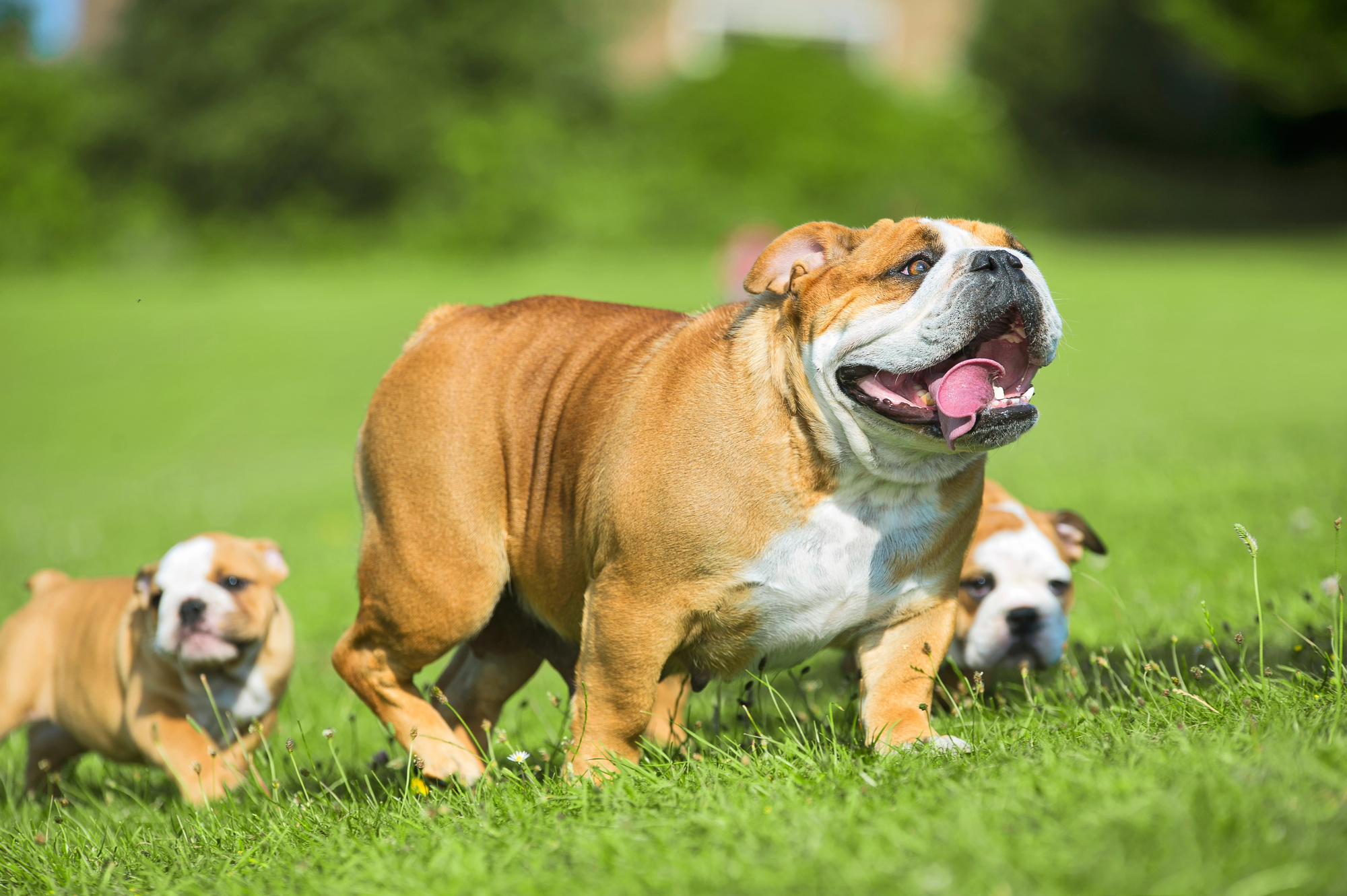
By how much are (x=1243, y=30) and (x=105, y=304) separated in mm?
26977

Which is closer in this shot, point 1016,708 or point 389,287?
point 1016,708

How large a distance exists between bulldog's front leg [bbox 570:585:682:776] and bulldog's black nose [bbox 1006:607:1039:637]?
55.8 inches

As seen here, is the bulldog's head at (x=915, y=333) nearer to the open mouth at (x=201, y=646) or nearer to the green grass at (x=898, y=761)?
the green grass at (x=898, y=761)

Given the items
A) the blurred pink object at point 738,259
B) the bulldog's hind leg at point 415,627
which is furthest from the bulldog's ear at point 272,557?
the blurred pink object at point 738,259

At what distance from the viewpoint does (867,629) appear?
3.60 m

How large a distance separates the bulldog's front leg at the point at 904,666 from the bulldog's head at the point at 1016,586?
29.5 inches

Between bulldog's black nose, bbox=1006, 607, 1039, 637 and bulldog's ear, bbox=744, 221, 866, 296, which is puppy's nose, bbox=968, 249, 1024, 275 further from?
bulldog's black nose, bbox=1006, 607, 1039, 637

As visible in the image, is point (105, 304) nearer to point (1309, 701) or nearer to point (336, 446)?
point (336, 446)

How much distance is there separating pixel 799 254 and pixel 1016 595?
5.23ft

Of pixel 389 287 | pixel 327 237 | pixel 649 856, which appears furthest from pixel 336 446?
pixel 327 237

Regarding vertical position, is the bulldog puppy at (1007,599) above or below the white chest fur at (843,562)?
below

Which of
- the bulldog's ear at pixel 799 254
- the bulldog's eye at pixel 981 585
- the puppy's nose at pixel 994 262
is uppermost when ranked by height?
the bulldog's ear at pixel 799 254

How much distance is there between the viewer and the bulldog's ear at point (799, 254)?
3.48m

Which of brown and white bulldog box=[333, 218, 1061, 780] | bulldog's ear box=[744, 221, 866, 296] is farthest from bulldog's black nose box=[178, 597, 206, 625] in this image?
bulldog's ear box=[744, 221, 866, 296]
